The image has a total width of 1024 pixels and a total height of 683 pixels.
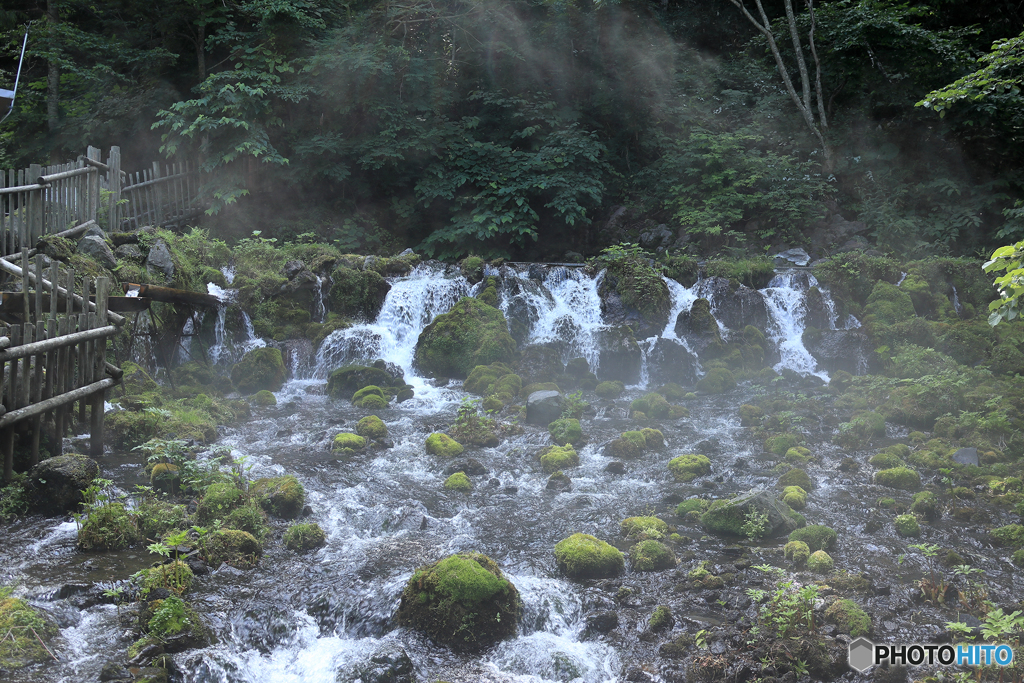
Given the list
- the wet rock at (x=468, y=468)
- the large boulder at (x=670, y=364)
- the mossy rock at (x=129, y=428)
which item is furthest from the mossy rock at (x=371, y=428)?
the large boulder at (x=670, y=364)

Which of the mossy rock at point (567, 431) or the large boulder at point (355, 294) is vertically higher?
the large boulder at point (355, 294)

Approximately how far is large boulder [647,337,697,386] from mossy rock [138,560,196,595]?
10047 millimetres

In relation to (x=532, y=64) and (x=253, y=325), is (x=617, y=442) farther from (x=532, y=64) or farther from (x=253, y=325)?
(x=532, y=64)

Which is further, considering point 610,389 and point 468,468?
point 610,389

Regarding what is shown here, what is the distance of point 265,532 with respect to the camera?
21.1ft

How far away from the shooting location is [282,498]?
22.9 feet

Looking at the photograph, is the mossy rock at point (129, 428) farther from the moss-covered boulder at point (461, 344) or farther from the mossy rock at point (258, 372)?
the moss-covered boulder at point (461, 344)

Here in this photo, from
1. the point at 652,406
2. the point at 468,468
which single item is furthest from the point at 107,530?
the point at 652,406

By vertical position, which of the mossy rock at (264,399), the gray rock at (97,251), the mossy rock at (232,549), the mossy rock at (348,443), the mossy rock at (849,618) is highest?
the gray rock at (97,251)

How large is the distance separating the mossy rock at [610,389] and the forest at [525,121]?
6943mm

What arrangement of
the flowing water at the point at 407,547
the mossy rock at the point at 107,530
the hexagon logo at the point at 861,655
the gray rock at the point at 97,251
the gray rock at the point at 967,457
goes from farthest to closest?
the gray rock at the point at 97,251 → the gray rock at the point at 967,457 → the mossy rock at the point at 107,530 → the flowing water at the point at 407,547 → the hexagon logo at the point at 861,655

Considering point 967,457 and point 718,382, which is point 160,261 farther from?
point 967,457

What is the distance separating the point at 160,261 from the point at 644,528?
33.5 ft

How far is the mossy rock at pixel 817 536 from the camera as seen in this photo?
6512 millimetres
